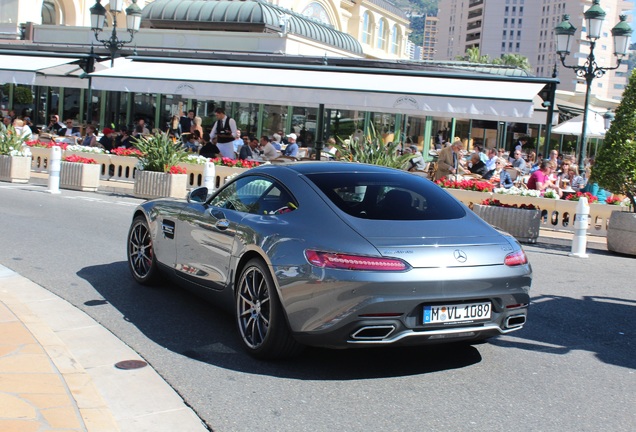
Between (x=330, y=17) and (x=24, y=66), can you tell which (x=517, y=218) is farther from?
(x=330, y=17)

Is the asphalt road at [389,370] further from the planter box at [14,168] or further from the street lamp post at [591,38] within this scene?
the street lamp post at [591,38]

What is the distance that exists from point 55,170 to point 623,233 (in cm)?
1148

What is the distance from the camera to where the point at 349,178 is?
248 inches

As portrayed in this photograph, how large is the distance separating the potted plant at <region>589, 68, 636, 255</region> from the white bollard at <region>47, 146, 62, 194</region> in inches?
427

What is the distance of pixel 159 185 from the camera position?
58.6 ft

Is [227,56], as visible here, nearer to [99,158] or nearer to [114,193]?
[99,158]

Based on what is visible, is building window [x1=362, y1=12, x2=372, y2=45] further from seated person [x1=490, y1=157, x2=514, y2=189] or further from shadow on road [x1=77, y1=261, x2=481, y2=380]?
shadow on road [x1=77, y1=261, x2=481, y2=380]

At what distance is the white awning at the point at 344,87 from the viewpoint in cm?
1873

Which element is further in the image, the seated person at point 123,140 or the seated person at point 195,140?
the seated person at point 123,140

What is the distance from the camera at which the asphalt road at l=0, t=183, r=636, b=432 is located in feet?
15.7

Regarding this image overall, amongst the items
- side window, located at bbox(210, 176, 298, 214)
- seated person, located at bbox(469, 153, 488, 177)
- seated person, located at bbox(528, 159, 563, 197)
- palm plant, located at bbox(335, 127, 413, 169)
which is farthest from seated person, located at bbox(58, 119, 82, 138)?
side window, located at bbox(210, 176, 298, 214)

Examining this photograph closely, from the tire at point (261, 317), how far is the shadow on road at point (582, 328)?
6.27 ft

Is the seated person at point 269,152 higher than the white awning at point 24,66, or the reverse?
the white awning at point 24,66

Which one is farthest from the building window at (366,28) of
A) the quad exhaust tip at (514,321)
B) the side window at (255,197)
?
the quad exhaust tip at (514,321)
